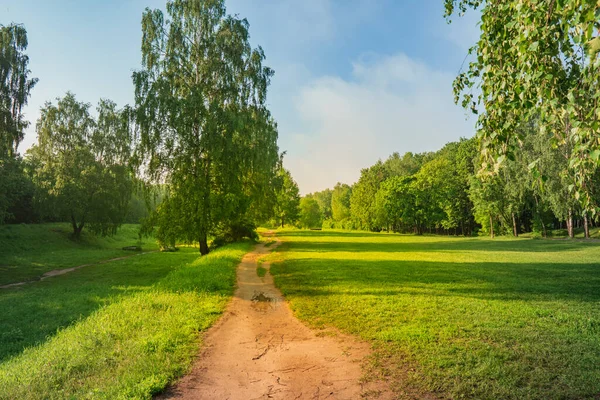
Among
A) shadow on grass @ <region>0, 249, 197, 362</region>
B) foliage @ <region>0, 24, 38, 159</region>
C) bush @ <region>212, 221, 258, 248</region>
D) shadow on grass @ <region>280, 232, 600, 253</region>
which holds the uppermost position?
foliage @ <region>0, 24, 38, 159</region>

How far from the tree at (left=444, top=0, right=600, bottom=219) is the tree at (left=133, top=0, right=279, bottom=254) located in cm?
1717

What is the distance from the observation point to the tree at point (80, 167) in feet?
115

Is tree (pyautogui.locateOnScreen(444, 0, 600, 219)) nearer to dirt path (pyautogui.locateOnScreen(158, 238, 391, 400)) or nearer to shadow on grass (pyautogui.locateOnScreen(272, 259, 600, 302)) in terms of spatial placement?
dirt path (pyautogui.locateOnScreen(158, 238, 391, 400))

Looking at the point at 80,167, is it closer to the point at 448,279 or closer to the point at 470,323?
the point at 448,279

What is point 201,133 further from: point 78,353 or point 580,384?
point 580,384

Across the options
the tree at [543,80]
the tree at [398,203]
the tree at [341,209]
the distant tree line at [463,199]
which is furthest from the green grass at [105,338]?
the tree at [341,209]

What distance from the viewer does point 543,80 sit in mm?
3211

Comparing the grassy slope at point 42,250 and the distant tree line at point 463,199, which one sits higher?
the distant tree line at point 463,199

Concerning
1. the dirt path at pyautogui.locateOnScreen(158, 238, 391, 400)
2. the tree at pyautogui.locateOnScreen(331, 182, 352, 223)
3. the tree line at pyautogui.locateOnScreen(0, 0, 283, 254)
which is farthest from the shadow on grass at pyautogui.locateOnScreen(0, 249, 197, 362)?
the tree at pyautogui.locateOnScreen(331, 182, 352, 223)

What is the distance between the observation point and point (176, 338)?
6.82m

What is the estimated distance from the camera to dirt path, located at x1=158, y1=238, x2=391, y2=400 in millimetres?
4891

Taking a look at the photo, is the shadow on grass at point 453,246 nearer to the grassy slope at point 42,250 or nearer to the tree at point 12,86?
the grassy slope at point 42,250

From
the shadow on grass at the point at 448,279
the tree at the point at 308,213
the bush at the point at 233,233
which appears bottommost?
the shadow on grass at the point at 448,279

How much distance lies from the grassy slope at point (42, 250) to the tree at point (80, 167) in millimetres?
2303
